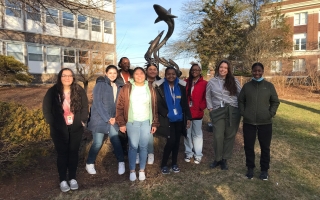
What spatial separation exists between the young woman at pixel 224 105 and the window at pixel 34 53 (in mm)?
19583

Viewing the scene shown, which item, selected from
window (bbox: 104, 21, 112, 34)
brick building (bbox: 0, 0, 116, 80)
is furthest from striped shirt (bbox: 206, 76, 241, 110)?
window (bbox: 104, 21, 112, 34)

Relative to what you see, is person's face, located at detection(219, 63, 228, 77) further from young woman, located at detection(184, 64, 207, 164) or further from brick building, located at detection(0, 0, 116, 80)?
brick building, located at detection(0, 0, 116, 80)

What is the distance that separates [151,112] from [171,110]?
1.31 feet

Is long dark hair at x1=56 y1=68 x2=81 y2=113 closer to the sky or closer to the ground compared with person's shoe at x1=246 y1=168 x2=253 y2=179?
closer to the sky

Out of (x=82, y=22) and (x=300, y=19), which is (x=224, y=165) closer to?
(x=82, y=22)

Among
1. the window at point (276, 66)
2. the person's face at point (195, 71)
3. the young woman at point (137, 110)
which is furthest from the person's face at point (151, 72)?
the window at point (276, 66)

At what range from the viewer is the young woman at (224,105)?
13.3 feet

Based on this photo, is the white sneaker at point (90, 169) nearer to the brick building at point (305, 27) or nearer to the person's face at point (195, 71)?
the person's face at point (195, 71)

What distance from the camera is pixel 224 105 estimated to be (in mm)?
4066

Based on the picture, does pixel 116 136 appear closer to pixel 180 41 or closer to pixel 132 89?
pixel 132 89

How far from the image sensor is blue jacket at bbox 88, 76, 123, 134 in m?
3.75

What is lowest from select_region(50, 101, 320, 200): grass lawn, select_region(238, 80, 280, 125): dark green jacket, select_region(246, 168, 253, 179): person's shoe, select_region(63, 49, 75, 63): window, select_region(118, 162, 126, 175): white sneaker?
select_region(50, 101, 320, 200): grass lawn

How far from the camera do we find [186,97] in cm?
418

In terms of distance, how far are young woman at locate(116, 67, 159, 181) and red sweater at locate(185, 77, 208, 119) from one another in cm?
95
